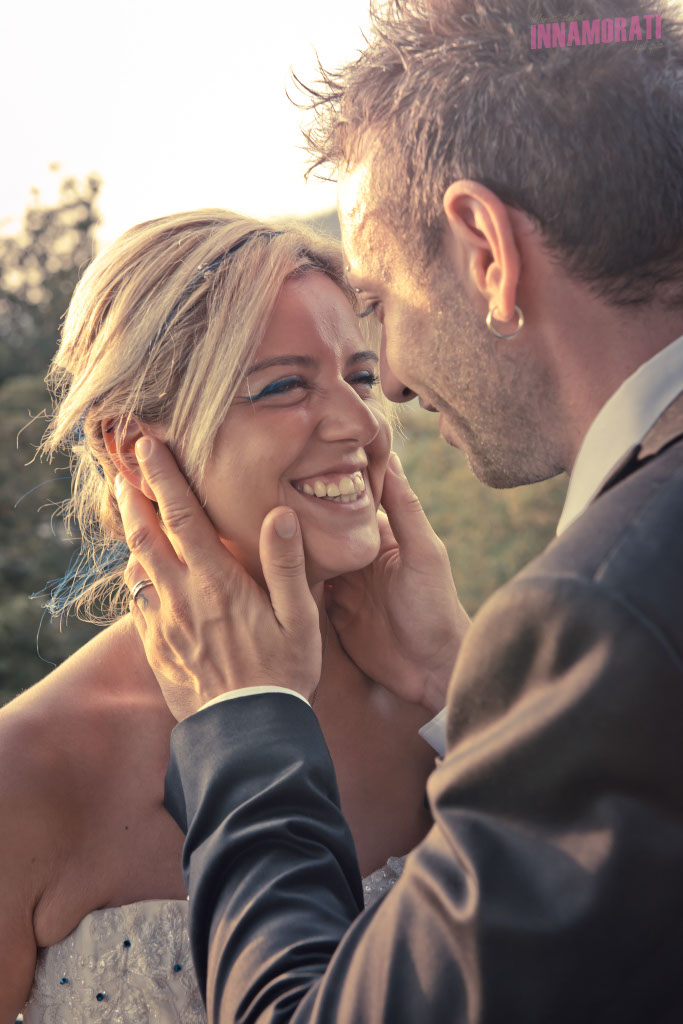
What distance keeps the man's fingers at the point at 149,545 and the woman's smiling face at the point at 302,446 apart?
0.80 ft

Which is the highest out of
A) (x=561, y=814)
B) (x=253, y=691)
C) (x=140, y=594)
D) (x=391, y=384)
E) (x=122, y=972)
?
(x=391, y=384)

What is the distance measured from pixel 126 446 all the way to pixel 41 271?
368 inches

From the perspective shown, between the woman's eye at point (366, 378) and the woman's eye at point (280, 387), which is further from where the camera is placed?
the woman's eye at point (366, 378)

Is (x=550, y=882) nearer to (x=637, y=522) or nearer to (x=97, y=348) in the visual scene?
(x=637, y=522)

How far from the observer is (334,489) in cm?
322

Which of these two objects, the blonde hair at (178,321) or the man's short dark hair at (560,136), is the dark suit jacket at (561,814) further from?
the blonde hair at (178,321)

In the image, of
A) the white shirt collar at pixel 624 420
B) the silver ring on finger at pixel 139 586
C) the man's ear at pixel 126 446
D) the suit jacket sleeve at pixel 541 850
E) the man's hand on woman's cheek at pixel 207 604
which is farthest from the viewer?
the man's ear at pixel 126 446

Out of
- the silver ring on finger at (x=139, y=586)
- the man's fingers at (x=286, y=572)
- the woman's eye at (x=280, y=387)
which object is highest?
the woman's eye at (x=280, y=387)

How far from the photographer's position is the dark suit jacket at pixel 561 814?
4.56 feet

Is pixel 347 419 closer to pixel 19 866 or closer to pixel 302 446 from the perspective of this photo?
pixel 302 446

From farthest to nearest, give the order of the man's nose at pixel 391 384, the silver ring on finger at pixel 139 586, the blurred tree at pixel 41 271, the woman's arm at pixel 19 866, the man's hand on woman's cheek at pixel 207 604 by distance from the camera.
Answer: the blurred tree at pixel 41 271 → the silver ring on finger at pixel 139 586 → the woman's arm at pixel 19 866 → the man's hand on woman's cheek at pixel 207 604 → the man's nose at pixel 391 384

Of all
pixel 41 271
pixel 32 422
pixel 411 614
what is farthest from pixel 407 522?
pixel 41 271

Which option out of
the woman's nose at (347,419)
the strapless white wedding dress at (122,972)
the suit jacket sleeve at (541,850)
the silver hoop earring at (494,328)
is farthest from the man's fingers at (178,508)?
the suit jacket sleeve at (541,850)

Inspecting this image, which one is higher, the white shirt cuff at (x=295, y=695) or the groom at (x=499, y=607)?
the groom at (x=499, y=607)
